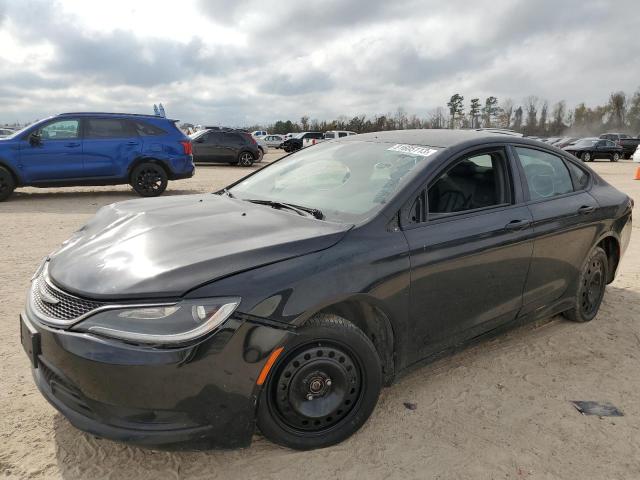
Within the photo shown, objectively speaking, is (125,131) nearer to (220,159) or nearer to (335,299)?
(335,299)

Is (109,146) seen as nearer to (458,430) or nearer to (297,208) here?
(297,208)

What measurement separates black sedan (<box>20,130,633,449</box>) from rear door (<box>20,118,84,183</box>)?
732 centimetres

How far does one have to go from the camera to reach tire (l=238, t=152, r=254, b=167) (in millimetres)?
20672

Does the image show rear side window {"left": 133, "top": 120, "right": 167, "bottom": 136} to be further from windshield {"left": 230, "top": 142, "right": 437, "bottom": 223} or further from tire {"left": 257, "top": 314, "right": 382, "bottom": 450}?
tire {"left": 257, "top": 314, "right": 382, "bottom": 450}

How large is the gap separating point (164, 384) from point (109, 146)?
9140mm

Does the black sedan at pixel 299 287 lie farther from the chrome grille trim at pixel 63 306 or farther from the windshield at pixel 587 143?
the windshield at pixel 587 143

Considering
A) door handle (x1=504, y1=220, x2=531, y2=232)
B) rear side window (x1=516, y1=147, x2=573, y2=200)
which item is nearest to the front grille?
door handle (x1=504, y1=220, x2=531, y2=232)

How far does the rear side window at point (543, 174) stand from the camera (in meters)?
3.51

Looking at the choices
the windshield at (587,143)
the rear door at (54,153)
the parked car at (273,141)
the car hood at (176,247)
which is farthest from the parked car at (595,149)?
the car hood at (176,247)

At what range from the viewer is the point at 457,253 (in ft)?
9.43

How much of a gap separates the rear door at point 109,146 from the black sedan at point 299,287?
285 inches

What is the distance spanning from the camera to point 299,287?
2.23 m

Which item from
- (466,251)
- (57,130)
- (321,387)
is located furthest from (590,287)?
(57,130)

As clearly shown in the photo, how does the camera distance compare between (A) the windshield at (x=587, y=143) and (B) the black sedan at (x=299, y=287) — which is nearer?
(B) the black sedan at (x=299, y=287)
